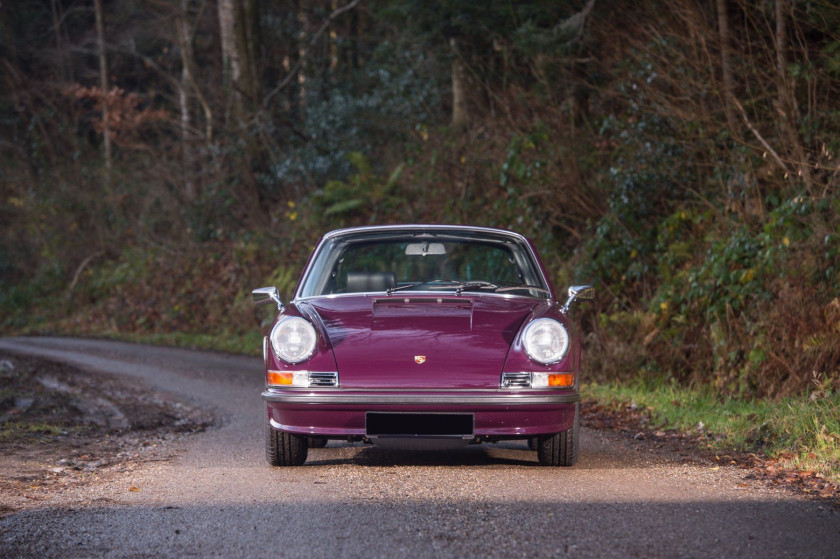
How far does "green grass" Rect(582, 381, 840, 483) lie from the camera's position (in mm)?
6453

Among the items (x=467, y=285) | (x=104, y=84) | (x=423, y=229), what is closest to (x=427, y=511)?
(x=467, y=285)

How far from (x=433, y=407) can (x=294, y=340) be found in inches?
37.3

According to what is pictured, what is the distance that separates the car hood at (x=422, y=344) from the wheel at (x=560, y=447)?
0.67 meters

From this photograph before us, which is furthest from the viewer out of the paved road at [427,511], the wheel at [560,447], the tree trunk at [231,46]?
the tree trunk at [231,46]

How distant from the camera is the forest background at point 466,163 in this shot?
413 inches

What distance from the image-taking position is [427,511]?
16.3ft

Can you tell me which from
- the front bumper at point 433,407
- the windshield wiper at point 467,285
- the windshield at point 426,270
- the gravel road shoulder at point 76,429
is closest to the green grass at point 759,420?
the front bumper at point 433,407

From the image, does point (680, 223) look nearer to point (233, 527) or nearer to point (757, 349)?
point (757, 349)

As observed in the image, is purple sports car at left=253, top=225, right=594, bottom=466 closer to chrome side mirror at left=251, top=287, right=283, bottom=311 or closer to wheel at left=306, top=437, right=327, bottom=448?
wheel at left=306, top=437, right=327, bottom=448

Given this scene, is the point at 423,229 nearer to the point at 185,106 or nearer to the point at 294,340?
the point at 294,340

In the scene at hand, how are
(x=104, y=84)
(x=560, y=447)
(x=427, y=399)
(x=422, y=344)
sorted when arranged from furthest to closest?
(x=104, y=84) < (x=560, y=447) < (x=422, y=344) < (x=427, y=399)

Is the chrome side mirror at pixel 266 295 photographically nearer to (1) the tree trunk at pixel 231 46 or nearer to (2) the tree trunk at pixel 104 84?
(1) the tree trunk at pixel 231 46

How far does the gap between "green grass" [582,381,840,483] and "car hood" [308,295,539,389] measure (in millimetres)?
2013

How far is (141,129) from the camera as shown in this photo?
32750 millimetres
